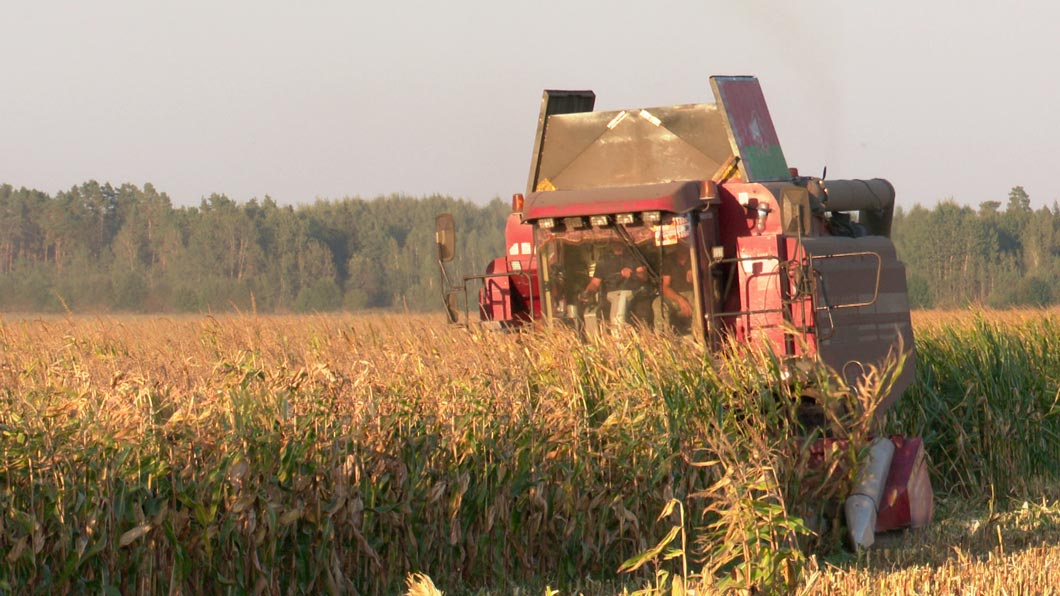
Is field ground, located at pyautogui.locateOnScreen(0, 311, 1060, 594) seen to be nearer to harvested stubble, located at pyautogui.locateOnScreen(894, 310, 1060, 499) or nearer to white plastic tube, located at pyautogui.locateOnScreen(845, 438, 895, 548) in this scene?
white plastic tube, located at pyautogui.locateOnScreen(845, 438, 895, 548)

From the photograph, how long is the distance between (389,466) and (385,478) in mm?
88

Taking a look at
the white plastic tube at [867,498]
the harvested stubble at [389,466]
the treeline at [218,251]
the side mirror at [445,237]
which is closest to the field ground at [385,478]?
the harvested stubble at [389,466]

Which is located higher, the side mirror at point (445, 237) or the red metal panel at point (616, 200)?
the red metal panel at point (616, 200)

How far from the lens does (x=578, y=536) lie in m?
6.85

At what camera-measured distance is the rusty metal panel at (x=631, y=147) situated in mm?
9484

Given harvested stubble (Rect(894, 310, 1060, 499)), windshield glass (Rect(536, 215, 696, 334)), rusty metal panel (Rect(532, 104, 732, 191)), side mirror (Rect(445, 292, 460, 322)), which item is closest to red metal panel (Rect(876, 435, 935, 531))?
windshield glass (Rect(536, 215, 696, 334))

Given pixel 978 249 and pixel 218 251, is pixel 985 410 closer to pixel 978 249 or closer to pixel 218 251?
pixel 218 251

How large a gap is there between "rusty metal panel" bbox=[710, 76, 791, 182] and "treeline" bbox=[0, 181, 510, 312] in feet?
70.6

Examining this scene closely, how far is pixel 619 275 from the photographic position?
29.1 ft

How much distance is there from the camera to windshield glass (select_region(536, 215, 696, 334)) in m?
8.70

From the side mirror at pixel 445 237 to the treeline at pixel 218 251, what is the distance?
70.9ft

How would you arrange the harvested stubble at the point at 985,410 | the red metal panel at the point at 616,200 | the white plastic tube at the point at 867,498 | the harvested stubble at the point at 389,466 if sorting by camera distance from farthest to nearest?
the harvested stubble at the point at 985,410, the red metal panel at the point at 616,200, the white plastic tube at the point at 867,498, the harvested stubble at the point at 389,466

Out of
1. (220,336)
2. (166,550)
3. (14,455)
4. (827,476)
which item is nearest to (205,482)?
(166,550)

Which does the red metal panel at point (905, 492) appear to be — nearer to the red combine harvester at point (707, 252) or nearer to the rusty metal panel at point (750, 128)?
the red combine harvester at point (707, 252)
